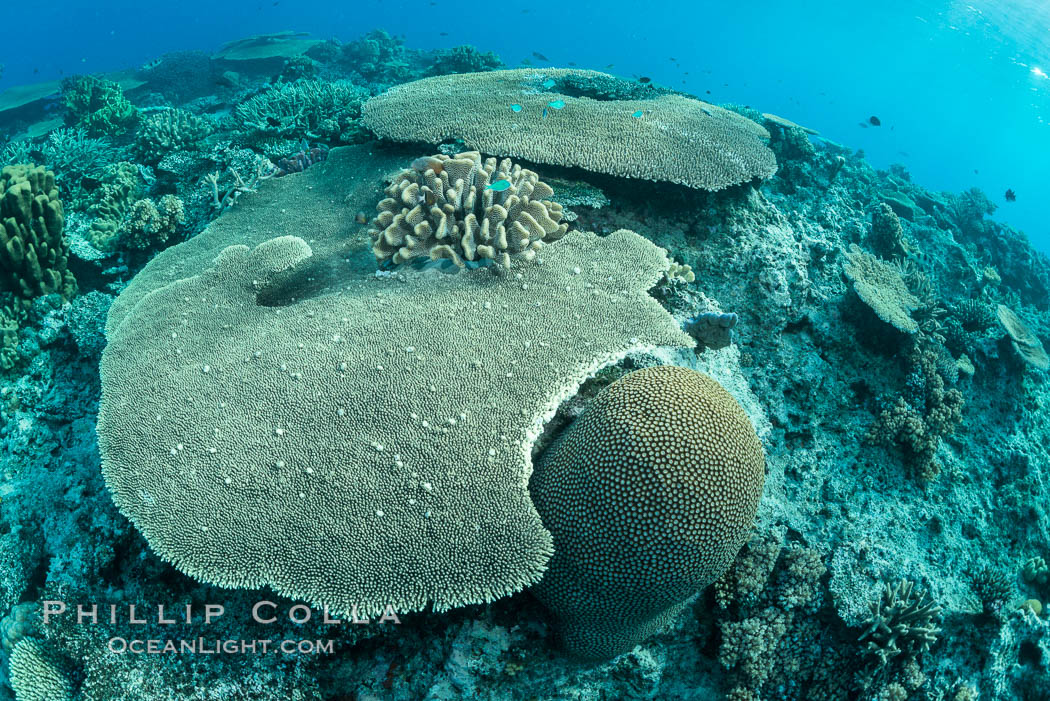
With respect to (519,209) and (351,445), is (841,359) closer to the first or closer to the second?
(519,209)

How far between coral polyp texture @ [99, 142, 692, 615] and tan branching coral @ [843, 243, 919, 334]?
9.84ft

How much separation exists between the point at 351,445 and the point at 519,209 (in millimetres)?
2660

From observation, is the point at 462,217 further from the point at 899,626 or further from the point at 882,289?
the point at 882,289

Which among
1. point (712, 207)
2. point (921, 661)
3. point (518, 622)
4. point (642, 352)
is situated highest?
point (712, 207)

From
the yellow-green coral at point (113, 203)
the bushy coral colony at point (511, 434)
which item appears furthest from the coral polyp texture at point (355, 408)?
the yellow-green coral at point (113, 203)

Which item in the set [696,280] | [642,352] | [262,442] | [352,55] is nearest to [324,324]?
[262,442]

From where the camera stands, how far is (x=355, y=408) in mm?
3439

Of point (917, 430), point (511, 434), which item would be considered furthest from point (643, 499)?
point (917, 430)

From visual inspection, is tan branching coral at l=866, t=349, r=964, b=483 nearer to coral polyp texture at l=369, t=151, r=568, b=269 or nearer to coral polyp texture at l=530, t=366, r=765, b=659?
coral polyp texture at l=530, t=366, r=765, b=659

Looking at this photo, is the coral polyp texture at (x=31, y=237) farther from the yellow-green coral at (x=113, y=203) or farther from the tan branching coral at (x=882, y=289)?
the tan branching coral at (x=882, y=289)

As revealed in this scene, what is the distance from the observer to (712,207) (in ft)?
19.8

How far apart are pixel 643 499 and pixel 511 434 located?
0.95 meters

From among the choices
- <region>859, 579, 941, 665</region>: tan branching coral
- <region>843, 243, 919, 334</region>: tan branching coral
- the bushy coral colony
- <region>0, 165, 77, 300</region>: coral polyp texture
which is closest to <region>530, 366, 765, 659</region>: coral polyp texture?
the bushy coral colony

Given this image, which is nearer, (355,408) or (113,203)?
(355,408)
